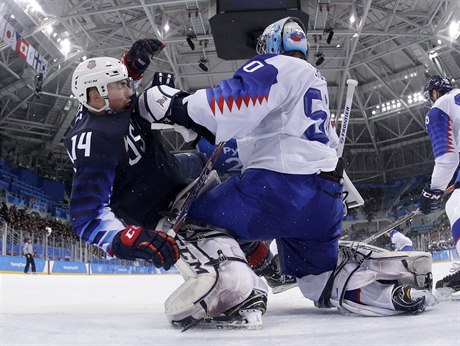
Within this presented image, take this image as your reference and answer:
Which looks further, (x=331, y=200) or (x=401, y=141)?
(x=401, y=141)

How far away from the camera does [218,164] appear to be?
2.29 metres

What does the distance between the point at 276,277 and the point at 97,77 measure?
141 centimetres

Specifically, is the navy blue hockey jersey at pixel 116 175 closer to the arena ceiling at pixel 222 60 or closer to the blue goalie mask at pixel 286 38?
the blue goalie mask at pixel 286 38

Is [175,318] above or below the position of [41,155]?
below

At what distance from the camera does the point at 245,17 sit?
6.78 metres

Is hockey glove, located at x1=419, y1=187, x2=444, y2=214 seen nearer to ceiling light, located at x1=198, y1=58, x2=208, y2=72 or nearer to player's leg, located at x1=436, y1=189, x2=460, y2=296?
player's leg, located at x1=436, y1=189, x2=460, y2=296

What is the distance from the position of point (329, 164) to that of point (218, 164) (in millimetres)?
595

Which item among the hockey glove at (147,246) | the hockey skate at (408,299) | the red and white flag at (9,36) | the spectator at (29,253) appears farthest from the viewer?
the red and white flag at (9,36)

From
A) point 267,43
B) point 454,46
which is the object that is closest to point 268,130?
point 267,43

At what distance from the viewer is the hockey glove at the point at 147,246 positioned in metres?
1.58

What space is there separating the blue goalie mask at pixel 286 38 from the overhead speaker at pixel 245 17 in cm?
477

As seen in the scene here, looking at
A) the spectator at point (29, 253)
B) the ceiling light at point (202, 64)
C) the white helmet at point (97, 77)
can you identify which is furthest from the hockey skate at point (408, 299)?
the ceiling light at point (202, 64)

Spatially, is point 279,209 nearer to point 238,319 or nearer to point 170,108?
point 238,319

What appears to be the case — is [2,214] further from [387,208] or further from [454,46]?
→ [387,208]
